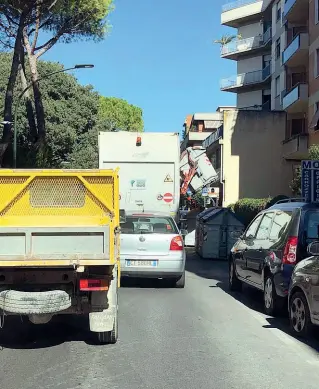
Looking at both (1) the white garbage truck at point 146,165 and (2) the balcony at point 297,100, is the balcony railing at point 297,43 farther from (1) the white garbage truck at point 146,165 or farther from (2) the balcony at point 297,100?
(1) the white garbage truck at point 146,165

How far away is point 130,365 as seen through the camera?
562 cm

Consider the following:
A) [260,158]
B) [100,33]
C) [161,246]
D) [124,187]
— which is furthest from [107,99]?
[161,246]

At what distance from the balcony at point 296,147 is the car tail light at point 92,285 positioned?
83.9 ft

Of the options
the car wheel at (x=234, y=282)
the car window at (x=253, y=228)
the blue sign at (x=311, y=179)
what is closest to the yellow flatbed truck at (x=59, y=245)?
the car window at (x=253, y=228)

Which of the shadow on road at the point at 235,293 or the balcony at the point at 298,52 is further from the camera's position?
the balcony at the point at 298,52

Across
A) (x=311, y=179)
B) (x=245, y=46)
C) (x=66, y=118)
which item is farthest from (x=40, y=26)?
(x=245, y=46)

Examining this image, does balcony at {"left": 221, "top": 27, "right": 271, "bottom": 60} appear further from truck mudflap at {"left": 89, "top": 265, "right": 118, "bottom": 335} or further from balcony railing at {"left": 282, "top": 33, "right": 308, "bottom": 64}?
truck mudflap at {"left": 89, "top": 265, "right": 118, "bottom": 335}

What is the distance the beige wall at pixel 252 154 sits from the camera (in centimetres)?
→ 3638

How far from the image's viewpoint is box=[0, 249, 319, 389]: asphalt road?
5.12m

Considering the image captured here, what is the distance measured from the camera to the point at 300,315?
23.2 ft

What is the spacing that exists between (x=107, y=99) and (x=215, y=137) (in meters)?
24.6

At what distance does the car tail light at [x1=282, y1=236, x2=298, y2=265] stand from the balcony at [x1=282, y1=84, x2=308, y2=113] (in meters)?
23.2

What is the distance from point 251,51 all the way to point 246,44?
0.80m

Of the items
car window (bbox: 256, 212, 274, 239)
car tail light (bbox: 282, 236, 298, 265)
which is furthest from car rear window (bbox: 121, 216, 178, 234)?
car tail light (bbox: 282, 236, 298, 265)
